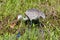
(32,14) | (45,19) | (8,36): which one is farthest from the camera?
(45,19)

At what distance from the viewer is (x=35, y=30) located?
319cm

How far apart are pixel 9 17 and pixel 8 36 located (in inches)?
20.9

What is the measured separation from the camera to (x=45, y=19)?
3.46 m

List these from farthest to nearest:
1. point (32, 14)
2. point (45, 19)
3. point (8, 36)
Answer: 1. point (45, 19)
2. point (32, 14)
3. point (8, 36)

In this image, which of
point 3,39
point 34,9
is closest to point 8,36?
point 3,39

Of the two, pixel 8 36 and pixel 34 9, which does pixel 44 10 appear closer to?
pixel 34 9

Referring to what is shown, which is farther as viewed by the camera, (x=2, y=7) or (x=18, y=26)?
(x=2, y=7)

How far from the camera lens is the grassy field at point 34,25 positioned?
3.09 metres

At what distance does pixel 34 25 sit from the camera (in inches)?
127

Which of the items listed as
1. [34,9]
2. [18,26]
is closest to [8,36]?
[18,26]

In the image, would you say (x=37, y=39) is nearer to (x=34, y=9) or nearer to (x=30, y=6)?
(x=34, y=9)

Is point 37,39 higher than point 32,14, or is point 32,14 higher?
point 32,14

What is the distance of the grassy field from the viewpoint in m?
3.09

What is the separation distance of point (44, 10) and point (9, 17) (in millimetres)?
545
